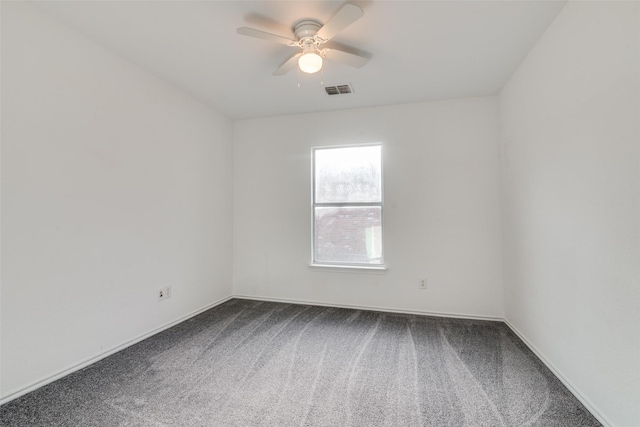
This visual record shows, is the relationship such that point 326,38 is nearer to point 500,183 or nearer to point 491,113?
point 491,113

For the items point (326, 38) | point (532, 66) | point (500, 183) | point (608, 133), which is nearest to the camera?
point (608, 133)

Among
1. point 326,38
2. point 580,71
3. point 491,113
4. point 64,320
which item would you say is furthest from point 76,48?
point 491,113

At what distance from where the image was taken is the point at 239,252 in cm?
397

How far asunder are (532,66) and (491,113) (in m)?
0.88

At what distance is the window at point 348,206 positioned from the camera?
352cm

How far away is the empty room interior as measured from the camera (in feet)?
5.32

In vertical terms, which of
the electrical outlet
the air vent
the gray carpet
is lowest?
the gray carpet

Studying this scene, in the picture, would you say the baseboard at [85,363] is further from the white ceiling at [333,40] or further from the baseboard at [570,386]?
the baseboard at [570,386]

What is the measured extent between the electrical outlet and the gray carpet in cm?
33

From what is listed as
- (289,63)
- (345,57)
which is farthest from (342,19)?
(289,63)

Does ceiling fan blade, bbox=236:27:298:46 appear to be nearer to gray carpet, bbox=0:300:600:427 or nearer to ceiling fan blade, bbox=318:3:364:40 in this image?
ceiling fan blade, bbox=318:3:364:40

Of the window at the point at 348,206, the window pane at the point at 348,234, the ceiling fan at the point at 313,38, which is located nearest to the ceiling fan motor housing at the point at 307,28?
the ceiling fan at the point at 313,38

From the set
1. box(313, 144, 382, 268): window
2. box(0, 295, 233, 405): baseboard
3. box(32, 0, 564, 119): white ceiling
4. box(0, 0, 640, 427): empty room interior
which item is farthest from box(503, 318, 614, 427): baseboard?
box(0, 295, 233, 405): baseboard

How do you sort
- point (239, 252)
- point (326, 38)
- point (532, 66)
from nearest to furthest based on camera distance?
point (326, 38) < point (532, 66) < point (239, 252)
